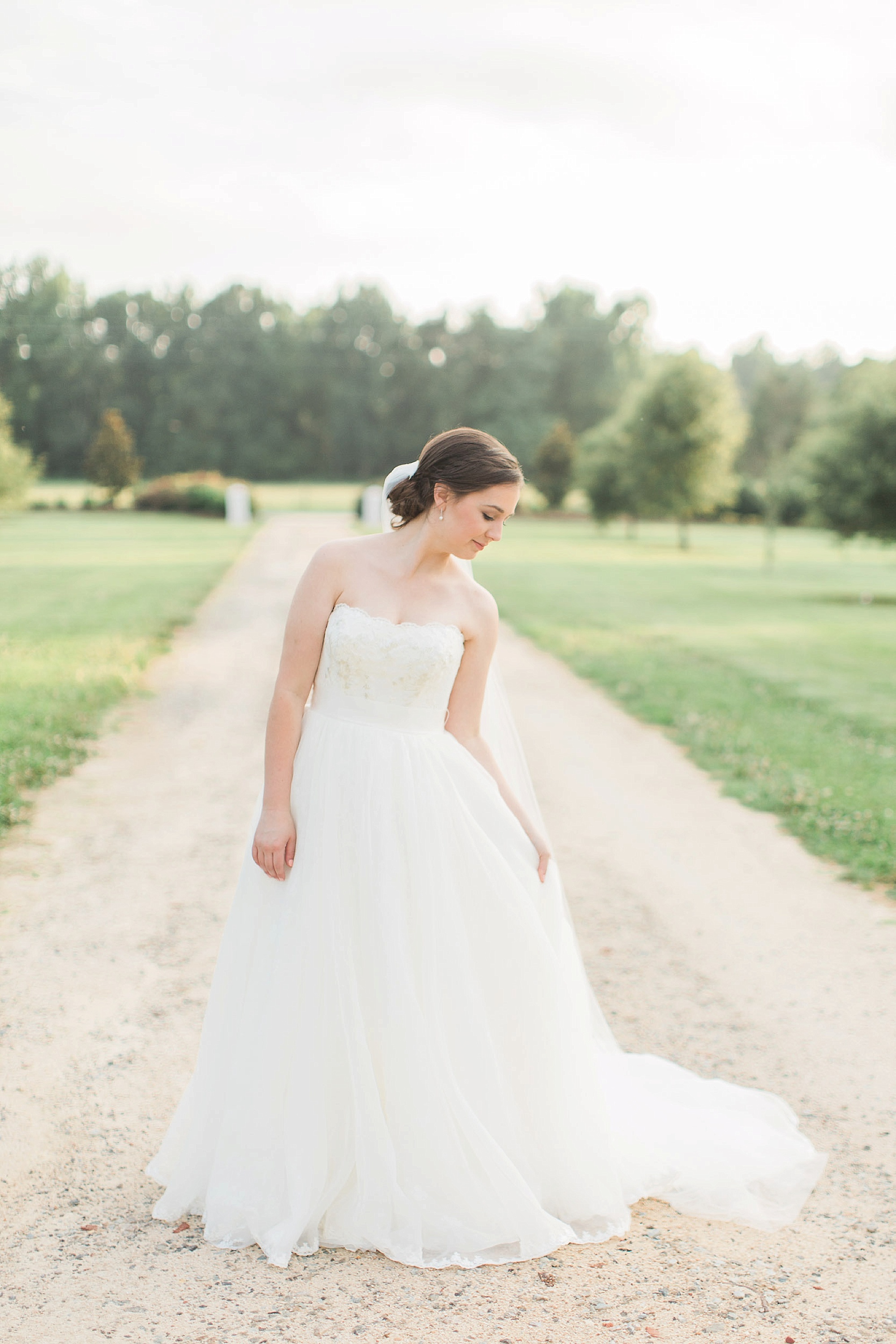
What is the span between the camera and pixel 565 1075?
3029 mm

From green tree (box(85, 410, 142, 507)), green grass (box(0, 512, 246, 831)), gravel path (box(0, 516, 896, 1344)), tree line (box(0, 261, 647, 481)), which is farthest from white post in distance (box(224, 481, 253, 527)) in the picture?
gravel path (box(0, 516, 896, 1344))

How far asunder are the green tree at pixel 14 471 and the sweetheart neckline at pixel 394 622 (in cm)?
2106

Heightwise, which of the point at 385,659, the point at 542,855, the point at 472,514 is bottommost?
the point at 542,855

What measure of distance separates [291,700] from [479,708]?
23.9 inches

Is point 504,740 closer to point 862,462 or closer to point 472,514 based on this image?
point 472,514

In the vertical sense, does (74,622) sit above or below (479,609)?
below

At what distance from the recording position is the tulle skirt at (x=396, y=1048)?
277 cm

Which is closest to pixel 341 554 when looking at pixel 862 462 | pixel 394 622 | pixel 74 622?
pixel 394 622

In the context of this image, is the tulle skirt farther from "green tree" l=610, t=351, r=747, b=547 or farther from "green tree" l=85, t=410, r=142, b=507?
"green tree" l=610, t=351, r=747, b=547

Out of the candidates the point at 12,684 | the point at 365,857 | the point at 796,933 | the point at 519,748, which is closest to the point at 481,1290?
the point at 365,857

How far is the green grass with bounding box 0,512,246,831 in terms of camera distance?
8.30 meters

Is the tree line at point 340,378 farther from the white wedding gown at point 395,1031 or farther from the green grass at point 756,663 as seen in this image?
the white wedding gown at point 395,1031

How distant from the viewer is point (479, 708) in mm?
3160

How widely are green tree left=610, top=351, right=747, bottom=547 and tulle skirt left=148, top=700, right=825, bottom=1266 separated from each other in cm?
3828
